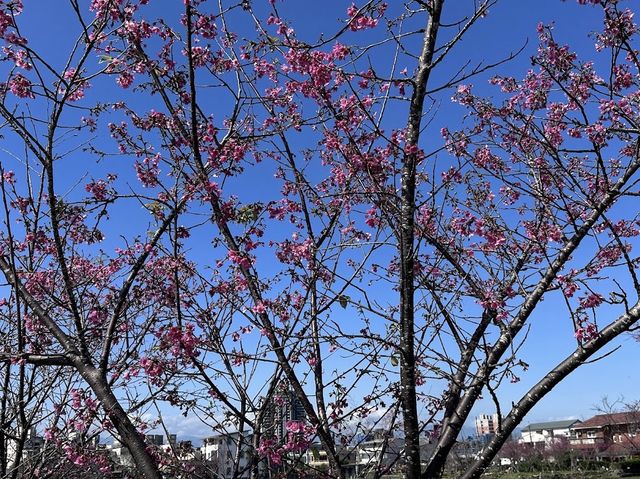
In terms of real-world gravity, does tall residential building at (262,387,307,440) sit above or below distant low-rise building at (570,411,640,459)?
above

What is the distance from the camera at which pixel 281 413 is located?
14.9 feet

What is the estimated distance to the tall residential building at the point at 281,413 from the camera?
160 inches

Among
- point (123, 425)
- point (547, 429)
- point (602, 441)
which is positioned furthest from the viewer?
point (547, 429)

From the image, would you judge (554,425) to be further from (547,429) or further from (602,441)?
(602,441)

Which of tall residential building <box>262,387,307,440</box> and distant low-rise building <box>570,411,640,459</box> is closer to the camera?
tall residential building <box>262,387,307,440</box>

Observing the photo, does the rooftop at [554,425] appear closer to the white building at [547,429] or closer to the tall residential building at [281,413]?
the white building at [547,429]

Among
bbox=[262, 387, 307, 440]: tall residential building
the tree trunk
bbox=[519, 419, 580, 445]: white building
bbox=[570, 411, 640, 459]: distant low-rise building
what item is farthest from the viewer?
bbox=[519, 419, 580, 445]: white building

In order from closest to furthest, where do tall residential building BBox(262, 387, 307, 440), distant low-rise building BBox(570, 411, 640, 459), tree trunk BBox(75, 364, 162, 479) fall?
tree trunk BBox(75, 364, 162, 479) < tall residential building BBox(262, 387, 307, 440) < distant low-rise building BBox(570, 411, 640, 459)

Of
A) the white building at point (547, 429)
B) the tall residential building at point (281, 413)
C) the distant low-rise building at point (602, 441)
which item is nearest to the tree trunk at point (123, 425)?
the tall residential building at point (281, 413)

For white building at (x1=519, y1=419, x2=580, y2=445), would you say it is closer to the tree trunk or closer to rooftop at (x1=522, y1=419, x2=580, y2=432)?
rooftop at (x1=522, y1=419, x2=580, y2=432)

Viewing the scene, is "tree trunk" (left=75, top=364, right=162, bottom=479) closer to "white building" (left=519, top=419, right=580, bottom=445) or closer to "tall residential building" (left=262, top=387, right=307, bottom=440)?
"tall residential building" (left=262, top=387, right=307, bottom=440)

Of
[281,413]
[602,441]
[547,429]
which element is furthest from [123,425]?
[547,429]

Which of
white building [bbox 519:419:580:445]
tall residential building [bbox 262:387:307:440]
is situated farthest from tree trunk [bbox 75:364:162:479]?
white building [bbox 519:419:580:445]

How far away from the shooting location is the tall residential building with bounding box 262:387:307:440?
13.3ft
